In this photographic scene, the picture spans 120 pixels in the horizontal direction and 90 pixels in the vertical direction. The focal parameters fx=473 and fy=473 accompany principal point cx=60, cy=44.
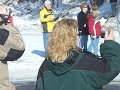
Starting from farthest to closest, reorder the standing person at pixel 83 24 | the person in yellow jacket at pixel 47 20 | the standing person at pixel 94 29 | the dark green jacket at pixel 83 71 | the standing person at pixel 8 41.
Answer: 1. the standing person at pixel 83 24
2. the standing person at pixel 94 29
3. the person in yellow jacket at pixel 47 20
4. the standing person at pixel 8 41
5. the dark green jacket at pixel 83 71

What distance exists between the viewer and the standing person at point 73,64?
3.64 metres

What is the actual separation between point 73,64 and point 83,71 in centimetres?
9

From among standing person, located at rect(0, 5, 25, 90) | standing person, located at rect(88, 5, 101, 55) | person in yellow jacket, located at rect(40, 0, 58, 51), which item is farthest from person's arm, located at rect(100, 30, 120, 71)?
standing person, located at rect(88, 5, 101, 55)

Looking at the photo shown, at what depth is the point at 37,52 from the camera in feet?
51.8

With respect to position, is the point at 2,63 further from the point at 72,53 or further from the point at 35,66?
the point at 35,66

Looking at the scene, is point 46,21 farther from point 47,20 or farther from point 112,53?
point 112,53

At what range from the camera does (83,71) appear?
3641mm

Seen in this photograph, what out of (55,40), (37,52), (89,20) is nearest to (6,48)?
(55,40)

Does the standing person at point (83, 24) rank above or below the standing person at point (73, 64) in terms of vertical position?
below

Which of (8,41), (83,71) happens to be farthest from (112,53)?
(8,41)

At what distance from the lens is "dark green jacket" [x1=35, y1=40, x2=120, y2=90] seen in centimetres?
364

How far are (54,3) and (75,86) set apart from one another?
29449 mm

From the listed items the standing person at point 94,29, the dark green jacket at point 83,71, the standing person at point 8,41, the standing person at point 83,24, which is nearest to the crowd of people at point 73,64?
the dark green jacket at point 83,71

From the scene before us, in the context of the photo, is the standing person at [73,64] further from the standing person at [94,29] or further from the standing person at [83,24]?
the standing person at [83,24]
